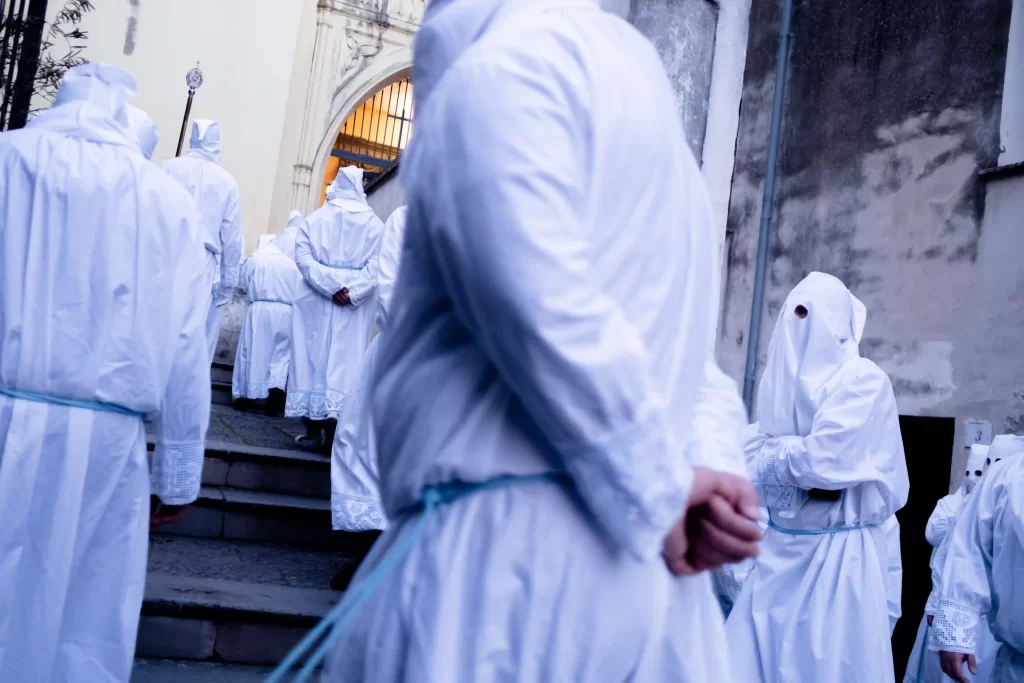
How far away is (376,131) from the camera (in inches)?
772

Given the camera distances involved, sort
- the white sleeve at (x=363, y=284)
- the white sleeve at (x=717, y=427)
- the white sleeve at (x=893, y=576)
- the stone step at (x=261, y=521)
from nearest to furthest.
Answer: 1. the white sleeve at (x=717, y=427)
2. the white sleeve at (x=893, y=576)
3. the stone step at (x=261, y=521)
4. the white sleeve at (x=363, y=284)

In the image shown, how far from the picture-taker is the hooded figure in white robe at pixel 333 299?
8.21 m

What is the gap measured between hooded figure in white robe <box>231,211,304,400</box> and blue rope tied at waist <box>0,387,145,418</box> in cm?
609

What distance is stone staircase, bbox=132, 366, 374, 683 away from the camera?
16.1ft

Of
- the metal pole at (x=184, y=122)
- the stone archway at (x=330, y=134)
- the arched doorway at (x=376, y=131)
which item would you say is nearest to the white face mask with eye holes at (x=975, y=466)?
the metal pole at (x=184, y=122)

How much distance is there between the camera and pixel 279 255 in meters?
11.1

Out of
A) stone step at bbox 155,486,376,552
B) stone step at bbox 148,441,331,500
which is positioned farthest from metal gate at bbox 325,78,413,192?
stone step at bbox 155,486,376,552

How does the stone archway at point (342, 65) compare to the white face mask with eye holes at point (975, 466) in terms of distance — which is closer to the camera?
the white face mask with eye holes at point (975, 466)

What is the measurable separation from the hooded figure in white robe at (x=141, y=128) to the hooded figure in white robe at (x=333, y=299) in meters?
4.19

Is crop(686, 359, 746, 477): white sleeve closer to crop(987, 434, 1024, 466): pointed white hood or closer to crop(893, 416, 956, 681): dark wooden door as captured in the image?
crop(987, 434, 1024, 466): pointed white hood

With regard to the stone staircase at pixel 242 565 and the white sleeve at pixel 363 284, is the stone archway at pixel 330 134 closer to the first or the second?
the white sleeve at pixel 363 284

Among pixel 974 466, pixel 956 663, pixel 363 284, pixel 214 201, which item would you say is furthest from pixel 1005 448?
pixel 214 201

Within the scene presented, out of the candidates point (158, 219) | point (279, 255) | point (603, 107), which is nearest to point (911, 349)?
point (279, 255)

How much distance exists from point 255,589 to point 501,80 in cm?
443
